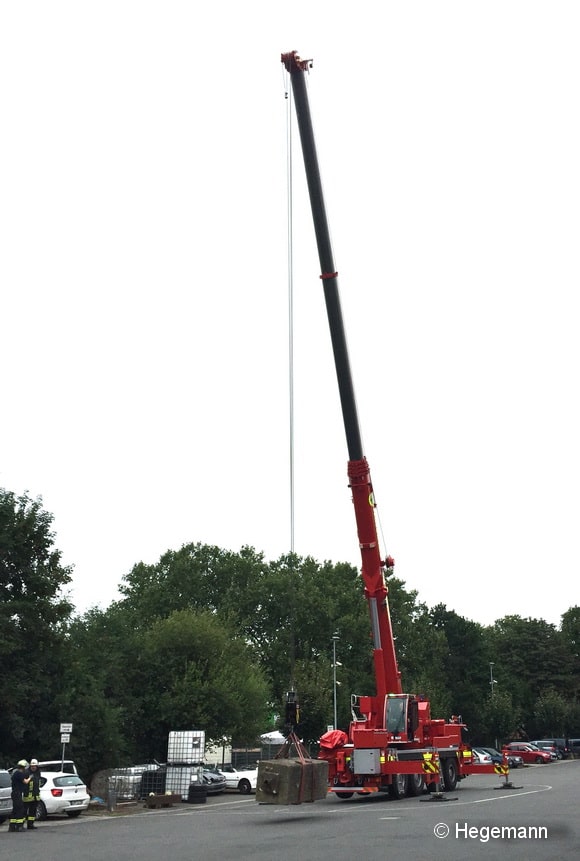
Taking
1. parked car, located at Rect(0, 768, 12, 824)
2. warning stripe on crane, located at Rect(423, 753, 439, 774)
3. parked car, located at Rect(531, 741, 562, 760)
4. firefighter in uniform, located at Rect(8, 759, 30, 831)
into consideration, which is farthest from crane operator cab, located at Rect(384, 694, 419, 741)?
parked car, located at Rect(531, 741, 562, 760)

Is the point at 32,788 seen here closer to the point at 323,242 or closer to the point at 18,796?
the point at 18,796

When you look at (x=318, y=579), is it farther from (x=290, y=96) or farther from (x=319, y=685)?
(x=290, y=96)

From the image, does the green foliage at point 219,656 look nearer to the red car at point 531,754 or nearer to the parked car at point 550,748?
the red car at point 531,754

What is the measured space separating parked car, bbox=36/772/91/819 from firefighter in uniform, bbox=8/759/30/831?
3.54m

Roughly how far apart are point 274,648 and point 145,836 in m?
58.7

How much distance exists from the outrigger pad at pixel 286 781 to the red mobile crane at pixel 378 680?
5.97 metres

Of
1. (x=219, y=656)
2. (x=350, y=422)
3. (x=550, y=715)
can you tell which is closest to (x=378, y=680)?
(x=350, y=422)

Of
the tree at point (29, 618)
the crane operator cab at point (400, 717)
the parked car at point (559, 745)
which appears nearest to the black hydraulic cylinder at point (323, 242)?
the crane operator cab at point (400, 717)

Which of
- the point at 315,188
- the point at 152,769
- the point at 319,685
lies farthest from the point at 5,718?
the point at 319,685

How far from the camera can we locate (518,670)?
367 ft

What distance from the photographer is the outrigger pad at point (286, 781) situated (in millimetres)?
21281

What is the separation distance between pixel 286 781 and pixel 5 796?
8941mm
